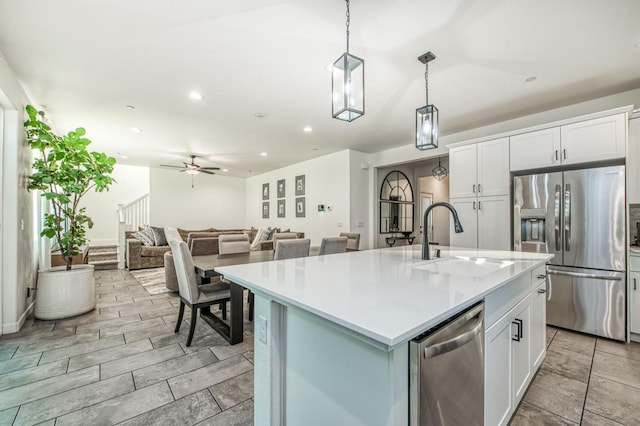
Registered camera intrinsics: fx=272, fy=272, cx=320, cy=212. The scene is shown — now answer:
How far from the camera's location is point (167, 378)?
2027mm

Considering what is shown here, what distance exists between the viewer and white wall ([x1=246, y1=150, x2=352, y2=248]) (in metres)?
5.85

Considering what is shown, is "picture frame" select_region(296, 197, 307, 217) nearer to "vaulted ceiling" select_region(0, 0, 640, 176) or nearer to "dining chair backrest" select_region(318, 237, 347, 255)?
"vaulted ceiling" select_region(0, 0, 640, 176)

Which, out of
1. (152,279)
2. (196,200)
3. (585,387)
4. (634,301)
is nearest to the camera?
(585,387)

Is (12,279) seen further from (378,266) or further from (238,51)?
(378,266)

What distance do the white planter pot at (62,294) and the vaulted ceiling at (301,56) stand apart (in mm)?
2153

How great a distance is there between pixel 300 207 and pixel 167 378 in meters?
5.31

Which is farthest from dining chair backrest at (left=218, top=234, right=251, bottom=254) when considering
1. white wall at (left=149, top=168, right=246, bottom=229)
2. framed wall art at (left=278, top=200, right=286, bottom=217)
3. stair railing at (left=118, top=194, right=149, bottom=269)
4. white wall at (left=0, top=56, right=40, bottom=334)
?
white wall at (left=149, top=168, right=246, bottom=229)

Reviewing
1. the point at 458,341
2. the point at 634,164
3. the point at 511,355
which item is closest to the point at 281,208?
the point at 634,164

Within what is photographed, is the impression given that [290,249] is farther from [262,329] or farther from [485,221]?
[485,221]

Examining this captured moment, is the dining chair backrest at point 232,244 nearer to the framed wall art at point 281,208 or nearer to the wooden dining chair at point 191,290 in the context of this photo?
the wooden dining chair at point 191,290

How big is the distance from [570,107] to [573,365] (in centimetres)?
312

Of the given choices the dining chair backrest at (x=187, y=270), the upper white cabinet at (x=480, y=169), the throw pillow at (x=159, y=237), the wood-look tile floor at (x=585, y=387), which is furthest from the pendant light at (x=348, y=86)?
the throw pillow at (x=159, y=237)

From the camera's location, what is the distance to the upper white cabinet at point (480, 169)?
3504 mm

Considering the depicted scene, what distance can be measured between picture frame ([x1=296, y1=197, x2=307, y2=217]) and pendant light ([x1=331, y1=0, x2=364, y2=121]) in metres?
5.17
